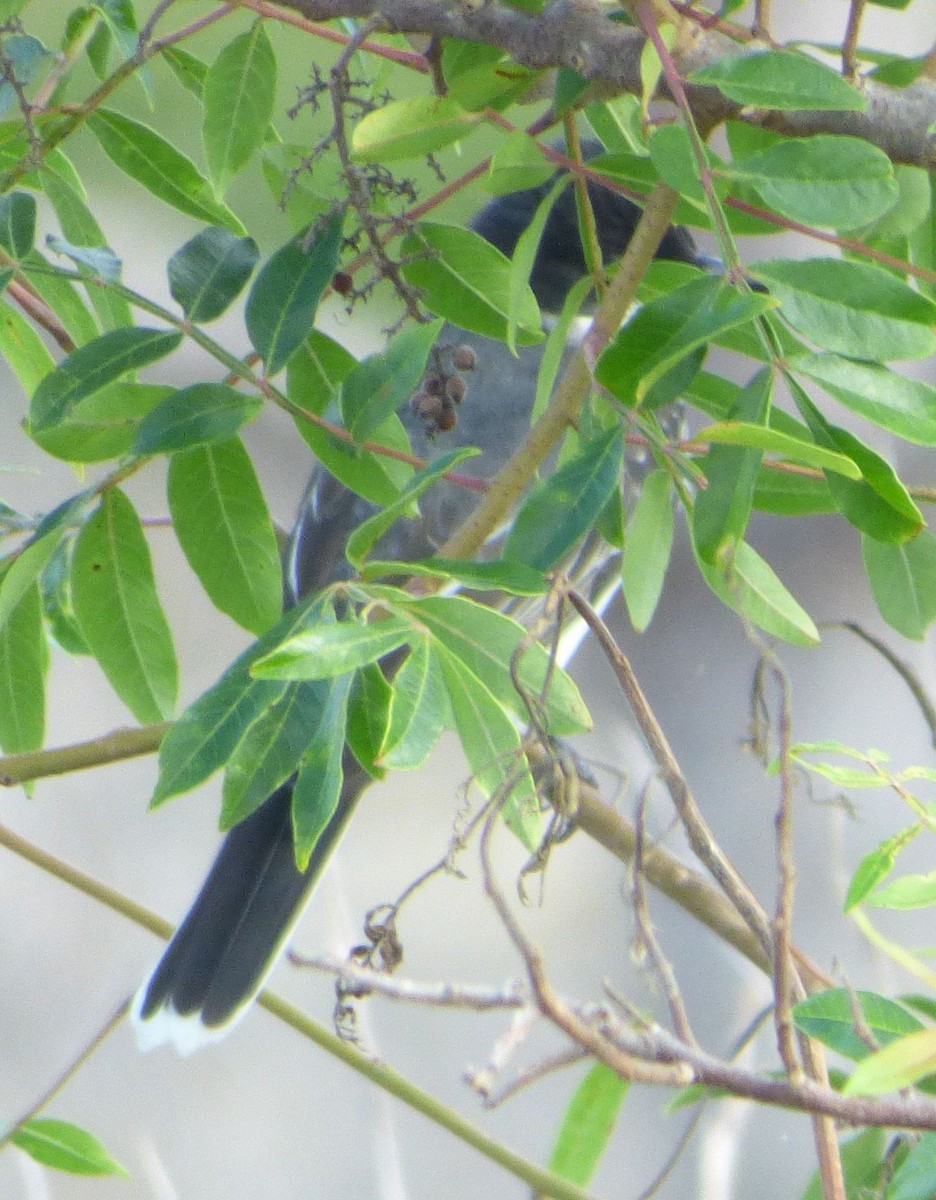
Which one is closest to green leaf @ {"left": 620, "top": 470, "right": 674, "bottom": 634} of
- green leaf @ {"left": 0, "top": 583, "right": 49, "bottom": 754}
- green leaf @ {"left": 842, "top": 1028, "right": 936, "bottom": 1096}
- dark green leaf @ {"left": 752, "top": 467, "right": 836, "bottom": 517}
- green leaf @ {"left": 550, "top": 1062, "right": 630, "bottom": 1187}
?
dark green leaf @ {"left": 752, "top": 467, "right": 836, "bottom": 517}

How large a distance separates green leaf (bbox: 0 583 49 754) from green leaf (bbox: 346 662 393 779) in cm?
33

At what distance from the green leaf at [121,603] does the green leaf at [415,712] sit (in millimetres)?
323

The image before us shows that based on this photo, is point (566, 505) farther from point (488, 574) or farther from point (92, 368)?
point (92, 368)

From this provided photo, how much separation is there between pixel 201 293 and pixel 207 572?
0.61ft

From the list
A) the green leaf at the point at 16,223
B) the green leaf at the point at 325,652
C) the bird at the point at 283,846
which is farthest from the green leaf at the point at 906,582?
the bird at the point at 283,846

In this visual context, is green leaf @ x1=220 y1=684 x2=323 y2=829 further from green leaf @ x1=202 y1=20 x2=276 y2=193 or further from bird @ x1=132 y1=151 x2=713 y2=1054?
bird @ x1=132 y1=151 x2=713 y2=1054

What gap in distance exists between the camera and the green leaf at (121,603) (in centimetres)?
99

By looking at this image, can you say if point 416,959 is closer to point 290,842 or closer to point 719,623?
point 719,623

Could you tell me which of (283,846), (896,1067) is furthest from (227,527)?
(283,846)

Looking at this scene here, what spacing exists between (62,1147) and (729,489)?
909 mm

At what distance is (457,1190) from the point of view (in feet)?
10.3

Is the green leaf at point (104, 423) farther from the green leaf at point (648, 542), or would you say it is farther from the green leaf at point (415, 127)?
the green leaf at point (648, 542)

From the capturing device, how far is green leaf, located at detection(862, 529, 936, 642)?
0.87m

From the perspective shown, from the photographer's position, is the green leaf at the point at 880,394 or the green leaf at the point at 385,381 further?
the green leaf at the point at 385,381
